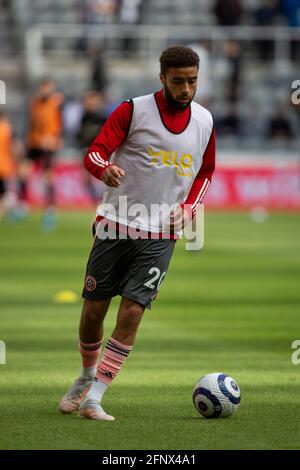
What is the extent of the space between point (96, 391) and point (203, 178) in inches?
62.6

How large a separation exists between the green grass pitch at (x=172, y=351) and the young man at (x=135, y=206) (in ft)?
1.59

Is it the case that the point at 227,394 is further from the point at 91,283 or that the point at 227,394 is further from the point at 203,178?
the point at 203,178

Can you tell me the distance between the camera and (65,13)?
3466 cm

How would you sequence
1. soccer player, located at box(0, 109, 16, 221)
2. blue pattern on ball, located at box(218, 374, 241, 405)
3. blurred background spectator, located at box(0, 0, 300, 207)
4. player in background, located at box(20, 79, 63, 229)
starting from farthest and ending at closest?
blurred background spectator, located at box(0, 0, 300, 207) → soccer player, located at box(0, 109, 16, 221) → player in background, located at box(20, 79, 63, 229) → blue pattern on ball, located at box(218, 374, 241, 405)

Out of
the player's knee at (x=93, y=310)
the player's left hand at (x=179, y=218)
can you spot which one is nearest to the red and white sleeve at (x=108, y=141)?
the player's left hand at (x=179, y=218)

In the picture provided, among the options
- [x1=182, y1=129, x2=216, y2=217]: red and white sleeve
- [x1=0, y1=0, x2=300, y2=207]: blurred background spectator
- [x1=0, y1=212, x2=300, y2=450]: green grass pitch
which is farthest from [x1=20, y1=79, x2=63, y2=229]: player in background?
[x1=182, y1=129, x2=216, y2=217]: red and white sleeve

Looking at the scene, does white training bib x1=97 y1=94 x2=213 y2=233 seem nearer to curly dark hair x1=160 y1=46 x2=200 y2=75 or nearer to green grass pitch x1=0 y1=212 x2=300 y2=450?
curly dark hair x1=160 y1=46 x2=200 y2=75

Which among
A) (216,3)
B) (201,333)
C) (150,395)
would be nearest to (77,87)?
(216,3)

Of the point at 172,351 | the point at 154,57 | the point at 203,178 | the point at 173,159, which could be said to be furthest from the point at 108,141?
the point at 154,57

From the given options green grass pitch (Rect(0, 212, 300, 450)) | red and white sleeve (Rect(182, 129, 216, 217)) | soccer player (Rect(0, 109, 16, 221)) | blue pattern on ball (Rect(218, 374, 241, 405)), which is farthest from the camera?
soccer player (Rect(0, 109, 16, 221))

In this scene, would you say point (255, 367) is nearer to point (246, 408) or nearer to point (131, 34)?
point (246, 408)

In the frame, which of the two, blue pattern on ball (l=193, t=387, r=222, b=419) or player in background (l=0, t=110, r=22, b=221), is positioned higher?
blue pattern on ball (l=193, t=387, r=222, b=419)

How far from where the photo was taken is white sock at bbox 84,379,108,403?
7719 mm

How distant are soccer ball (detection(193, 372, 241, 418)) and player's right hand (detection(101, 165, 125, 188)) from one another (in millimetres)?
1405
